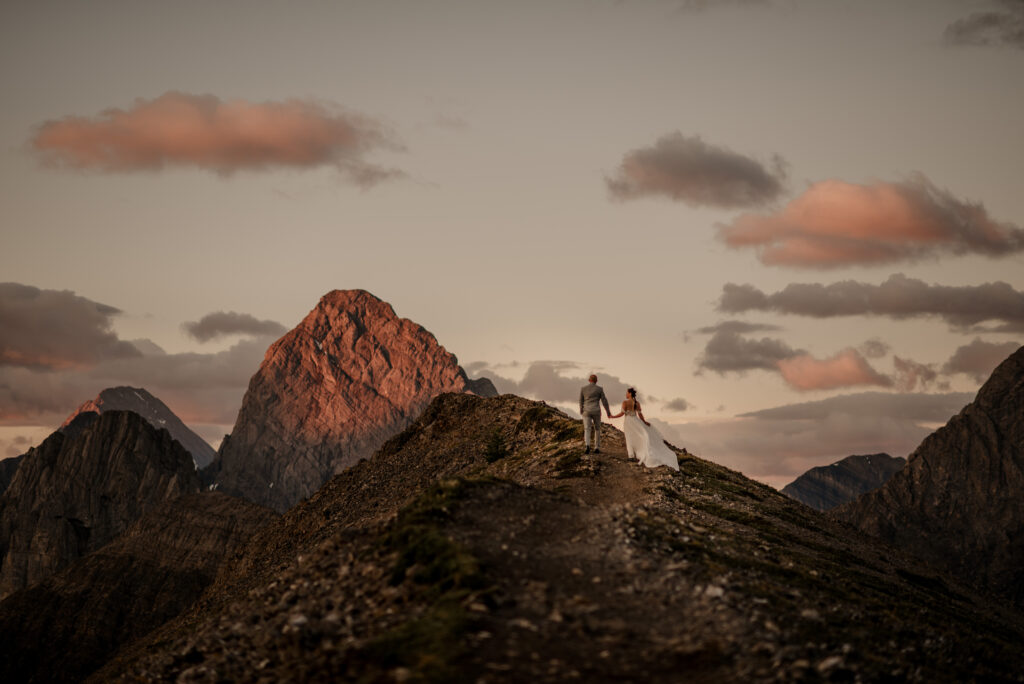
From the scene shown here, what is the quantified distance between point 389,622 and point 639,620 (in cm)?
708

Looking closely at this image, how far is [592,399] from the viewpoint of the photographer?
53094 mm

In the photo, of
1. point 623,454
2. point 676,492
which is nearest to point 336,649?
point 676,492

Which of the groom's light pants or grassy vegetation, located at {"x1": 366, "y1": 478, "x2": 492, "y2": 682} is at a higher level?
the groom's light pants

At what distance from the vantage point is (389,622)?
24.2 meters

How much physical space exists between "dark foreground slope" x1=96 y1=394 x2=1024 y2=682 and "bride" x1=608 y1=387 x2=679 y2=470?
8.06 m

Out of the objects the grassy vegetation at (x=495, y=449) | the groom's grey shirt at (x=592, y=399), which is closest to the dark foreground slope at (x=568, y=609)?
the groom's grey shirt at (x=592, y=399)

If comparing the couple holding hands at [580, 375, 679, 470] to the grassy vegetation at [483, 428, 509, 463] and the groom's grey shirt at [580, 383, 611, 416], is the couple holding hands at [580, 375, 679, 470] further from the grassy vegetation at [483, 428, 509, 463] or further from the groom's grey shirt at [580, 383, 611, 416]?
the grassy vegetation at [483, 428, 509, 463]

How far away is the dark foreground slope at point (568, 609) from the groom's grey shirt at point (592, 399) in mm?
7723

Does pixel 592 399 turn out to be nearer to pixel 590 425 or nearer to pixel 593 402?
pixel 593 402

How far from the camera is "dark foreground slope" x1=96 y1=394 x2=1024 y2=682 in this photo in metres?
21.6

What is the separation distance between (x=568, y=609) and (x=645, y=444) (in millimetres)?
31850

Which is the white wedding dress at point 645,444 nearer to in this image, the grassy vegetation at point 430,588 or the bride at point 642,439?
the bride at point 642,439

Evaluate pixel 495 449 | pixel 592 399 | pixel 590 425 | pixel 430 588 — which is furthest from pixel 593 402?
pixel 430 588

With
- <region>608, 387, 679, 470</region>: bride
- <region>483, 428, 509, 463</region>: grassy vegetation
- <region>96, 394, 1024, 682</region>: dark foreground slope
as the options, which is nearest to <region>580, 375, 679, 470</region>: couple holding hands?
<region>608, 387, 679, 470</region>: bride
